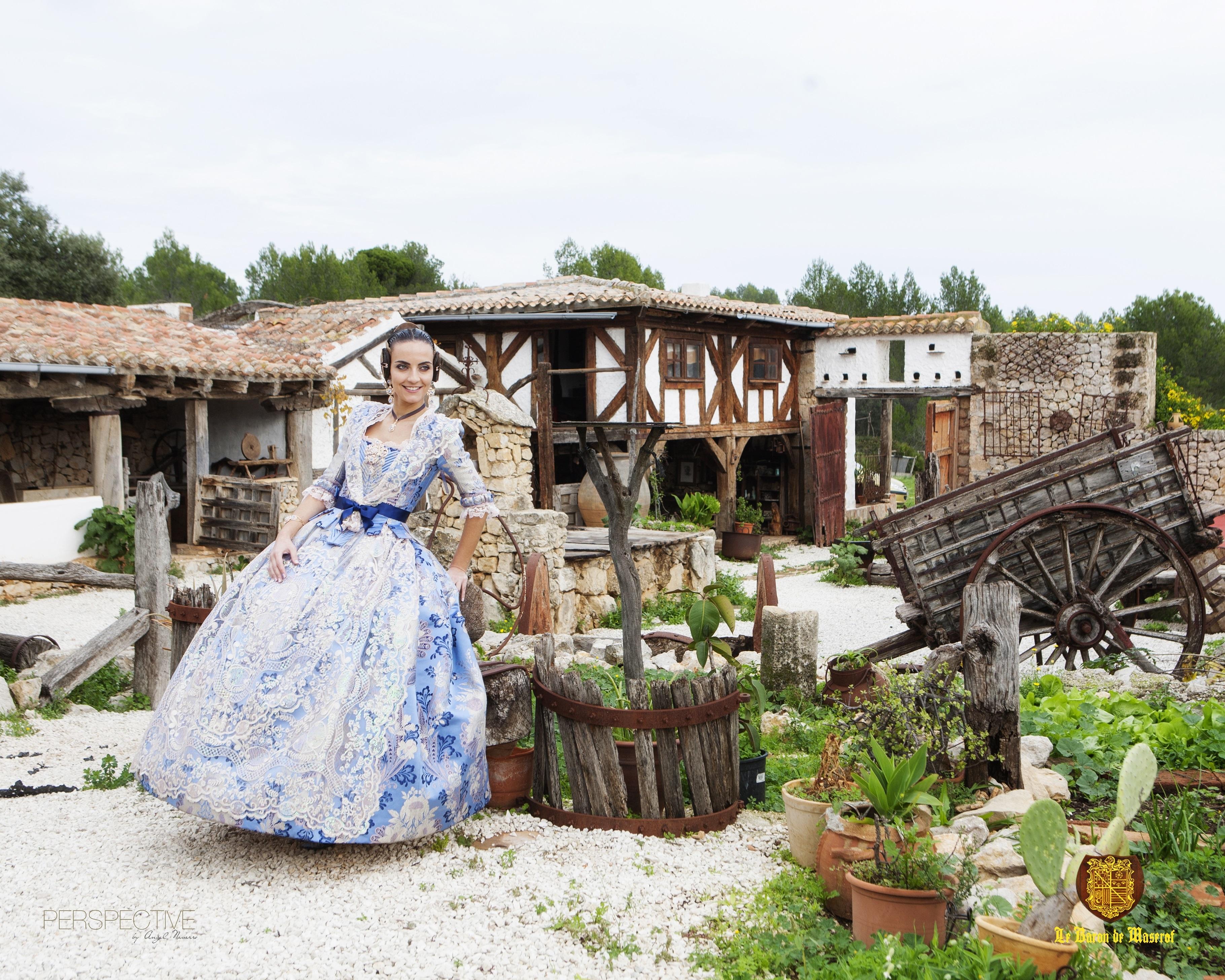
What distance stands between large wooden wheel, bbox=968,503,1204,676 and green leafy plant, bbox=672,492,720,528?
24.7ft

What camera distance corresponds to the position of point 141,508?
5.54m

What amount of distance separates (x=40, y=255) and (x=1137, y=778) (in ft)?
83.0

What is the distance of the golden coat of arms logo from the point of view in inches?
92.1

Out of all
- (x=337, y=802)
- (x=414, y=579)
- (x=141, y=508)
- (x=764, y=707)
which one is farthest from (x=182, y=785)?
(x=141, y=508)

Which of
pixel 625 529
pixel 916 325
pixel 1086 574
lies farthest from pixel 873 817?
pixel 916 325

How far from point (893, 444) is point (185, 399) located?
78.8ft

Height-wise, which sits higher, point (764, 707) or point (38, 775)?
point (764, 707)

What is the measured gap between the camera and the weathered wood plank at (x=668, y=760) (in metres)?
3.43

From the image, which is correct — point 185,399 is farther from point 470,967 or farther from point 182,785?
point 470,967

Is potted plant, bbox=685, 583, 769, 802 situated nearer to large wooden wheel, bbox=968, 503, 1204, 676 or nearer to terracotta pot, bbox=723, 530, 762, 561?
large wooden wheel, bbox=968, 503, 1204, 676

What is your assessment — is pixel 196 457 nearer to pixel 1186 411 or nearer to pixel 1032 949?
pixel 1032 949

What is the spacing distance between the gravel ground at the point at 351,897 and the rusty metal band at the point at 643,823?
0.13ft

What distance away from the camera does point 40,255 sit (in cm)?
2219

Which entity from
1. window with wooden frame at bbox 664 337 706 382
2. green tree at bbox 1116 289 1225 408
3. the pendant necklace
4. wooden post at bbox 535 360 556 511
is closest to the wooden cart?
the pendant necklace
